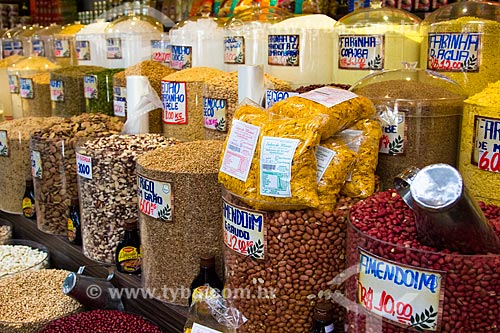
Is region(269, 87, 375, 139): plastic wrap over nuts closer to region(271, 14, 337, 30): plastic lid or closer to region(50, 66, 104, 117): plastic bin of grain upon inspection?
region(271, 14, 337, 30): plastic lid

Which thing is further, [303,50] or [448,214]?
[303,50]

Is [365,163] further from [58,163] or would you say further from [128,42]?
[128,42]

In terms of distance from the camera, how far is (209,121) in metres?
1.62

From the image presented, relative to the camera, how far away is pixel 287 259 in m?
1.02

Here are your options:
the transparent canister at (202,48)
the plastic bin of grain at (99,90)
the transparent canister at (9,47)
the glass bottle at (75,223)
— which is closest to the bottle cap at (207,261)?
the glass bottle at (75,223)

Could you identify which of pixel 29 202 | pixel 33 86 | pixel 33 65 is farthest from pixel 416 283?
pixel 33 65

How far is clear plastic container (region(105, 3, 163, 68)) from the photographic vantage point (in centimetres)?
224

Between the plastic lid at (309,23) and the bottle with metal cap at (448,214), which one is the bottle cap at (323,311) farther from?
the plastic lid at (309,23)

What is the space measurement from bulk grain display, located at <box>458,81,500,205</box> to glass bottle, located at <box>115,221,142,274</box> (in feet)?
2.67

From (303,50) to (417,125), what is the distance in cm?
58

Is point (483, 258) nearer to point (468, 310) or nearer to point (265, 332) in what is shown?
point (468, 310)

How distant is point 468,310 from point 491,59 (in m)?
0.62

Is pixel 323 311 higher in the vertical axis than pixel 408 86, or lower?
lower

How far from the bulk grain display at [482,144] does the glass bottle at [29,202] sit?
1461 millimetres
